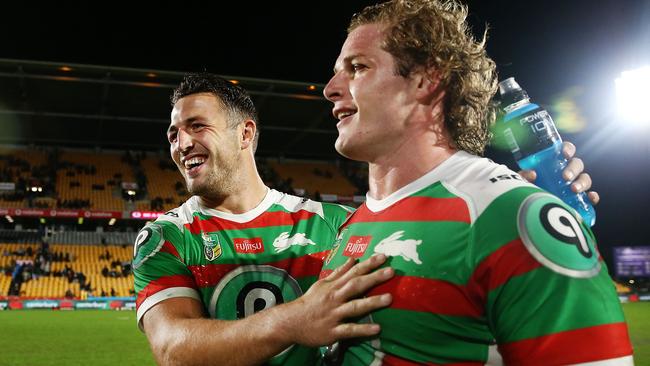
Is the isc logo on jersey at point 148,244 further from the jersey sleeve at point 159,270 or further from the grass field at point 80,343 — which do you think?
the grass field at point 80,343

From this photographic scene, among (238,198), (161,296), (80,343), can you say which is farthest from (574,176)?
(80,343)

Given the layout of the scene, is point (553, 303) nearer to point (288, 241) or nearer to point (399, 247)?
point (399, 247)

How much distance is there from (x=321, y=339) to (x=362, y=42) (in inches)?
41.2

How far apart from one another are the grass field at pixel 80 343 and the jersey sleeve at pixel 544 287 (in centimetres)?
954

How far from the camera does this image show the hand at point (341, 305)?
1.57m

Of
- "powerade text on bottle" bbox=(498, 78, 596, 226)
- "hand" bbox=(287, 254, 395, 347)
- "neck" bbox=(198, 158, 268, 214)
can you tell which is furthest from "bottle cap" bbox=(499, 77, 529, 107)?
"neck" bbox=(198, 158, 268, 214)

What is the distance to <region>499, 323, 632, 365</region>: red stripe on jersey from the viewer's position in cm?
126

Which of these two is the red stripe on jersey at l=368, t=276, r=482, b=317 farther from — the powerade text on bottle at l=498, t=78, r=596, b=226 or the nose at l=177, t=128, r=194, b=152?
the nose at l=177, t=128, r=194, b=152

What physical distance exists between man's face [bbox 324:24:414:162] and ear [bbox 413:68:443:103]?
0.03 meters

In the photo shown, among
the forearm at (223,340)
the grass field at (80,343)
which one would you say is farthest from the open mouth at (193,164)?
the grass field at (80,343)

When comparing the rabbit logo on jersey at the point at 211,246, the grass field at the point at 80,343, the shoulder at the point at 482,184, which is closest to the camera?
the shoulder at the point at 482,184

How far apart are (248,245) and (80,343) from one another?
462 inches

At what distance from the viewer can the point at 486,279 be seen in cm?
142

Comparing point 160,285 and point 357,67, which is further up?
point 357,67
